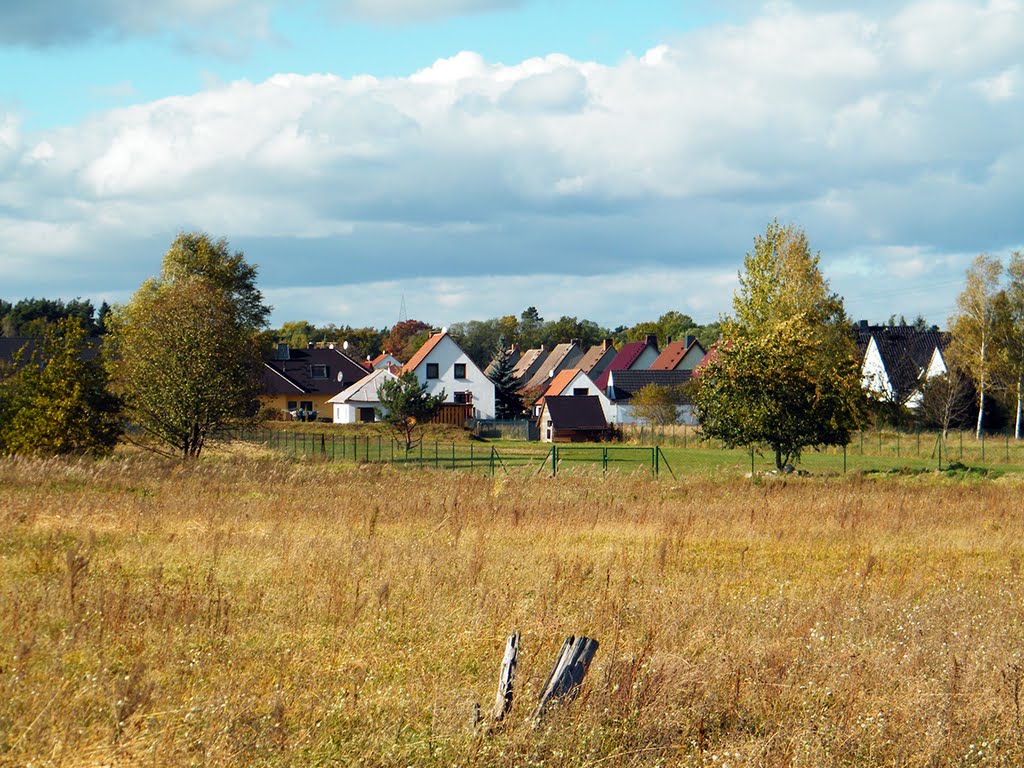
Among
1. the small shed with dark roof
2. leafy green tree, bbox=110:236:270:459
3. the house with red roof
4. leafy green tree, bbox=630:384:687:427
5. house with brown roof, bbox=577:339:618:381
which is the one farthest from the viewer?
house with brown roof, bbox=577:339:618:381

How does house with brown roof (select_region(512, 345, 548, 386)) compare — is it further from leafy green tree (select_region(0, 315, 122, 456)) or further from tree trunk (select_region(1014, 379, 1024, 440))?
leafy green tree (select_region(0, 315, 122, 456))

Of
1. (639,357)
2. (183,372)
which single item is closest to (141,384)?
(183,372)

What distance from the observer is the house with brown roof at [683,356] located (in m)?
91.4

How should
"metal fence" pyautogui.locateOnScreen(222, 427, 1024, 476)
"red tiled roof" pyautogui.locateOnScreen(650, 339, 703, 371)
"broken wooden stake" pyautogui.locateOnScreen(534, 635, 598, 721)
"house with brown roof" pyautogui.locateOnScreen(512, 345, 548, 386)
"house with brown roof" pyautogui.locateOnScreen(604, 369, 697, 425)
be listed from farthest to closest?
"house with brown roof" pyautogui.locateOnScreen(512, 345, 548, 386), "red tiled roof" pyautogui.locateOnScreen(650, 339, 703, 371), "house with brown roof" pyautogui.locateOnScreen(604, 369, 697, 425), "metal fence" pyautogui.locateOnScreen(222, 427, 1024, 476), "broken wooden stake" pyautogui.locateOnScreen(534, 635, 598, 721)

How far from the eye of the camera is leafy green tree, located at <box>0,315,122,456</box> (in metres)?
30.4

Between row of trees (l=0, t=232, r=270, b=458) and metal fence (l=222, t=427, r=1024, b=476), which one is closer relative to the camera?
→ row of trees (l=0, t=232, r=270, b=458)

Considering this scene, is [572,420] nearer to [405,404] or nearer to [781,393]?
[405,404]

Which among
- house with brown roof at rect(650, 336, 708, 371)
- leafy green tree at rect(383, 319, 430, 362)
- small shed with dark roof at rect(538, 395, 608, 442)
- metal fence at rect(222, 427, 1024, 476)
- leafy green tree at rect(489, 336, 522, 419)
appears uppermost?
leafy green tree at rect(383, 319, 430, 362)

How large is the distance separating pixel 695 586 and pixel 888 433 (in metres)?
54.0

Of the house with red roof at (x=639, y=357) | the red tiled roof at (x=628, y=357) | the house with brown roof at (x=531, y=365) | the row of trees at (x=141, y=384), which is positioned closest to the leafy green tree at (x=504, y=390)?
the house with red roof at (x=639, y=357)

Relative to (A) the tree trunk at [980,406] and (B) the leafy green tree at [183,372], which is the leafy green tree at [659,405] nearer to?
(A) the tree trunk at [980,406]

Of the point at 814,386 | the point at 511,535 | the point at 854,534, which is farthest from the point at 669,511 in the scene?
the point at 814,386

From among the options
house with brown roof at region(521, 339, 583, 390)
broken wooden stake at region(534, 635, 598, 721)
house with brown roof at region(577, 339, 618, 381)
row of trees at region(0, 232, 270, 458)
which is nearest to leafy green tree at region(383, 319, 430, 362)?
house with brown roof at region(521, 339, 583, 390)

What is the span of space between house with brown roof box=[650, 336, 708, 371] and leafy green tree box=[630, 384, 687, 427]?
17.7 m
